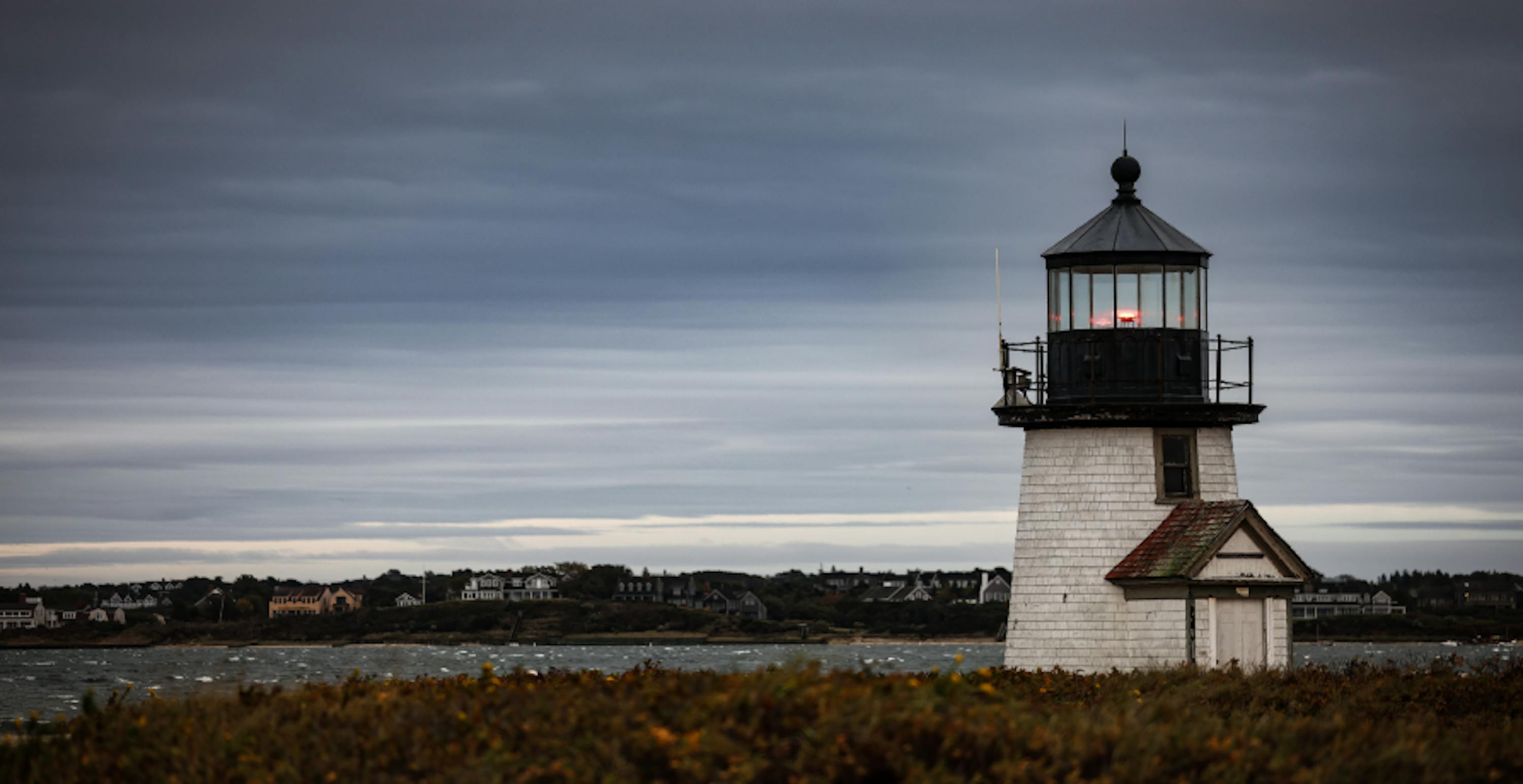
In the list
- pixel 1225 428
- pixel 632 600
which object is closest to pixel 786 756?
pixel 1225 428

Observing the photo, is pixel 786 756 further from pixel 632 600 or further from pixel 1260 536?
pixel 632 600

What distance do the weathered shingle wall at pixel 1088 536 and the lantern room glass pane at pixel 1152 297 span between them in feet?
4.52

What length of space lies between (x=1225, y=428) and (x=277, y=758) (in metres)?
14.3

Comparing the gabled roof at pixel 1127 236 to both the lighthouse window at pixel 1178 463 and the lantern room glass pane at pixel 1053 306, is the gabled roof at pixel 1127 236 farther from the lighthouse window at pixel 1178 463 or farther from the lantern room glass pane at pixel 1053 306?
the lighthouse window at pixel 1178 463

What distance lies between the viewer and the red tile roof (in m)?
21.0

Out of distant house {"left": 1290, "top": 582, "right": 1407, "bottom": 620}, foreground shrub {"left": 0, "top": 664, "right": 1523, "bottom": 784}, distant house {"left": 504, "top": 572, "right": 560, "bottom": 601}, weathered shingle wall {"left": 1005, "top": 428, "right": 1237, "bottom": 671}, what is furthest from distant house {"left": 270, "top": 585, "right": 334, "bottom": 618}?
foreground shrub {"left": 0, "top": 664, "right": 1523, "bottom": 784}

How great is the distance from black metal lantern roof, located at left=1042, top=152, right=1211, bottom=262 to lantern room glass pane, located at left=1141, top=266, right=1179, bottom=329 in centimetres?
36

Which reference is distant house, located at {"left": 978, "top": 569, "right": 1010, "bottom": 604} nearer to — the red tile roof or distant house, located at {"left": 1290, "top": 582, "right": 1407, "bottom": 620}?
distant house, located at {"left": 1290, "top": 582, "right": 1407, "bottom": 620}

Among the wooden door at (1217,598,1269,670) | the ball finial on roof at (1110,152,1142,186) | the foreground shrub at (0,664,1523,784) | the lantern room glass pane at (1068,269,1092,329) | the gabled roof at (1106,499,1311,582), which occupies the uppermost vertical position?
the ball finial on roof at (1110,152,1142,186)

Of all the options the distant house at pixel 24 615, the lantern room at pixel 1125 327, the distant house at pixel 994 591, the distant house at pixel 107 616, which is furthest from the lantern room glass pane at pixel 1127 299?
the distant house at pixel 24 615

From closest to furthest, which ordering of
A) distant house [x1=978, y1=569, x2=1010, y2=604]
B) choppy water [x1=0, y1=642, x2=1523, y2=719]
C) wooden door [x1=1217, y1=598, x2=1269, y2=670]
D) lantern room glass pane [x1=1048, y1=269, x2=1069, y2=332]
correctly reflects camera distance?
wooden door [x1=1217, y1=598, x2=1269, y2=670], lantern room glass pane [x1=1048, y1=269, x2=1069, y2=332], choppy water [x1=0, y1=642, x2=1523, y2=719], distant house [x1=978, y1=569, x2=1010, y2=604]

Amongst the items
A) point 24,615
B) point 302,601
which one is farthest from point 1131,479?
point 24,615

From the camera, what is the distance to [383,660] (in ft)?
52.6

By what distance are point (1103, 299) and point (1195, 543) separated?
3.28m
